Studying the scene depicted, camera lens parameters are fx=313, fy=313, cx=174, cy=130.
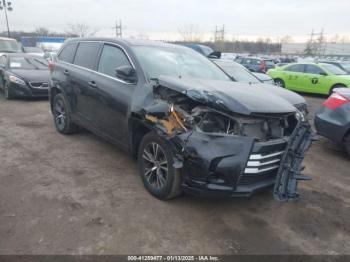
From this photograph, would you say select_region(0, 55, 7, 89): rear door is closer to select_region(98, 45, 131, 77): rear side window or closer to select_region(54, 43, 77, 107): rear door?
select_region(54, 43, 77, 107): rear door

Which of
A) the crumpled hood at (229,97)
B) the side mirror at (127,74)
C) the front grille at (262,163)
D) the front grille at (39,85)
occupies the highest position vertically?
the side mirror at (127,74)

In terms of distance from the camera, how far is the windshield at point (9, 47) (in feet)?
47.9

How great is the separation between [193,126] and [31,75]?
317 inches

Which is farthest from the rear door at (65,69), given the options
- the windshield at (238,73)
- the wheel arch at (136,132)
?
the windshield at (238,73)

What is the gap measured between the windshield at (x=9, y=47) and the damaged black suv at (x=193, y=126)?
12.2 metres

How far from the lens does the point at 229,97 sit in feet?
10.7

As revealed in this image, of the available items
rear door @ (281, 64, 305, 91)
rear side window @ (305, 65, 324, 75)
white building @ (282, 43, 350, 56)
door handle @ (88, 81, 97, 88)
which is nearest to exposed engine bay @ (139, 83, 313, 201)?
door handle @ (88, 81, 97, 88)

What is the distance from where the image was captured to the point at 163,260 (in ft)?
9.00

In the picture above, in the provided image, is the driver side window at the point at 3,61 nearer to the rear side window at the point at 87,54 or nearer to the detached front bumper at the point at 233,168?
the rear side window at the point at 87,54

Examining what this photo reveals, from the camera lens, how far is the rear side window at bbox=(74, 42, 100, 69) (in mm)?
5006

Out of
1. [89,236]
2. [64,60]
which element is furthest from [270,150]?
[64,60]

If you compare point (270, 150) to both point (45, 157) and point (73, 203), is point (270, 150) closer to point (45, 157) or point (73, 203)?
point (73, 203)

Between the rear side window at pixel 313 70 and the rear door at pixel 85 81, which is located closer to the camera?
the rear door at pixel 85 81

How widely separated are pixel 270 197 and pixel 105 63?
9.92 feet
